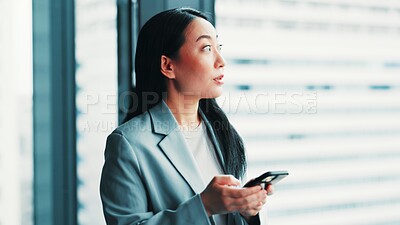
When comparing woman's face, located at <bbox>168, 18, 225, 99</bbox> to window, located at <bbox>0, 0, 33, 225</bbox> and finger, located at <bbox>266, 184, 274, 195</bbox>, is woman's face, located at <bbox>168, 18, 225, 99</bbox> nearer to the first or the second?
finger, located at <bbox>266, 184, 274, 195</bbox>

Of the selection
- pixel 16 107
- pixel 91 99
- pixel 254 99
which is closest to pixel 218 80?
pixel 254 99

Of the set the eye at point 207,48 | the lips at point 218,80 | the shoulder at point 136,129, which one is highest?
the eye at point 207,48

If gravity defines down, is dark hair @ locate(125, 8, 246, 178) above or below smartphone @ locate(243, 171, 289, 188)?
above

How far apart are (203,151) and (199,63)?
0.20 meters

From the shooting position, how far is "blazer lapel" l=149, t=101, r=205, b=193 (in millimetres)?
1004

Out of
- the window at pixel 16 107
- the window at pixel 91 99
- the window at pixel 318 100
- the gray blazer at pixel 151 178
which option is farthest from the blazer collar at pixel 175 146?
the window at pixel 16 107

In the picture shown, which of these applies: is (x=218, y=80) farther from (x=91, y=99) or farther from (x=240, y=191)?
(x=91, y=99)

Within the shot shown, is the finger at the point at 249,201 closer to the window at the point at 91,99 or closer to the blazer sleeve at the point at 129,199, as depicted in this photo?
the blazer sleeve at the point at 129,199

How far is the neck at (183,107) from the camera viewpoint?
1.08 meters

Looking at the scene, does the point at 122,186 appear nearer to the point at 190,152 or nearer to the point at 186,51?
the point at 190,152

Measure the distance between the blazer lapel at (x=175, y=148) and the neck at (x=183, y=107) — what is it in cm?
3

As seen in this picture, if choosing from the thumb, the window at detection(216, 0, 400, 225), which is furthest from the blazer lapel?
the window at detection(216, 0, 400, 225)

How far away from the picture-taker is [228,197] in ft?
2.91

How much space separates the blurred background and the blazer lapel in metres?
A: 0.55
